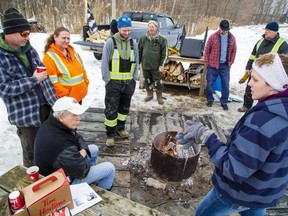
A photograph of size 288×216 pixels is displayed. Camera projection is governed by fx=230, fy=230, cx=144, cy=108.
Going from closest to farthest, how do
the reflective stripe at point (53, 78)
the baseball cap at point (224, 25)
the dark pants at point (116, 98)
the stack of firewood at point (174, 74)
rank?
the reflective stripe at point (53, 78) → the dark pants at point (116, 98) → the baseball cap at point (224, 25) → the stack of firewood at point (174, 74)

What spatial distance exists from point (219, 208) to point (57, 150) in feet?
4.87

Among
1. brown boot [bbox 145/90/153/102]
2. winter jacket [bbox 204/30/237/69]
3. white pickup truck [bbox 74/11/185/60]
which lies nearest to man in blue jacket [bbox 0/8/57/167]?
brown boot [bbox 145/90/153/102]

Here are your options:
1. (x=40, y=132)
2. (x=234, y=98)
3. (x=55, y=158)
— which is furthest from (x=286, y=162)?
(x=234, y=98)

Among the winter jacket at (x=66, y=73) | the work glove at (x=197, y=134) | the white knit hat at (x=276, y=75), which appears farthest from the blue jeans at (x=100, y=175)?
the white knit hat at (x=276, y=75)

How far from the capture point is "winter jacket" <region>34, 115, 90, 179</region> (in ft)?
6.81

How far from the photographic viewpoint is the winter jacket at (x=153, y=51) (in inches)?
207

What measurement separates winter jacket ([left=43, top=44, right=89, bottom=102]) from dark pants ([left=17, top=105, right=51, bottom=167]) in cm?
32

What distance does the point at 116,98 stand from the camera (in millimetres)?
3615

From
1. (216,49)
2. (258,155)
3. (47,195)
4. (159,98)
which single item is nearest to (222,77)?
(216,49)

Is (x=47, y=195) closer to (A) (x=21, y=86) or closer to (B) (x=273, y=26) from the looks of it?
(A) (x=21, y=86)

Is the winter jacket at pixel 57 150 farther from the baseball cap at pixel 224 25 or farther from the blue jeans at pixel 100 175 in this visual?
the baseball cap at pixel 224 25

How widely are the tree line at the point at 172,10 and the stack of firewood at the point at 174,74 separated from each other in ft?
24.6

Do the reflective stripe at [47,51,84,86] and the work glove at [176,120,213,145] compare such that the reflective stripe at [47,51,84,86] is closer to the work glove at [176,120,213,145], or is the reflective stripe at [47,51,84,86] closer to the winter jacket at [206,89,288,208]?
the work glove at [176,120,213,145]

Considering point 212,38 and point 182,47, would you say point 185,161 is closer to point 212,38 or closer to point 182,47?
point 212,38
